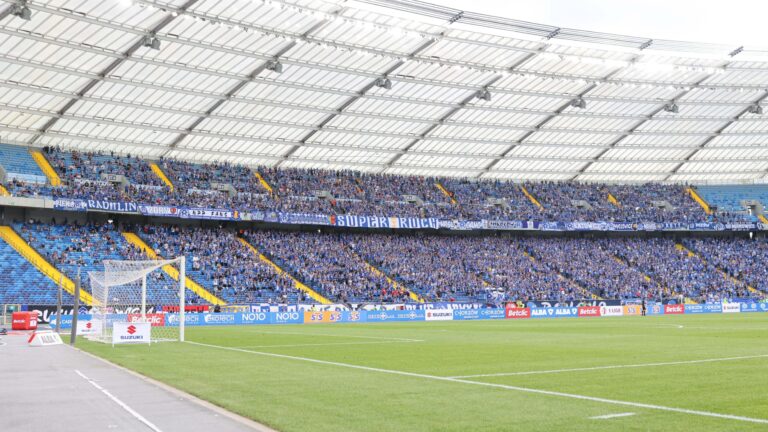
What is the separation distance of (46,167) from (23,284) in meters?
15.2

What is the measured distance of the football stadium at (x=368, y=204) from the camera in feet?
69.7

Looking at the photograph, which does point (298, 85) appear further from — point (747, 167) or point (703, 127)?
Result: point (747, 167)

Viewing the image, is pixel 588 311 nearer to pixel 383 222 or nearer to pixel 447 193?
pixel 383 222

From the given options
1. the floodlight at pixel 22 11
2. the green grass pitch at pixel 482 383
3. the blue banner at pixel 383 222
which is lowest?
the green grass pitch at pixel 482 383

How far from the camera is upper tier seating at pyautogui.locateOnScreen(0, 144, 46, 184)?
57750 millimetres

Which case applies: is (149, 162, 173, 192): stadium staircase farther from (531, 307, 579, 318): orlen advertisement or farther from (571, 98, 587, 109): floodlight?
(571, 98, 587, 109): floodlight

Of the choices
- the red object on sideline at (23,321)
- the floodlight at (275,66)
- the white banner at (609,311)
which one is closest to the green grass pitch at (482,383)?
the red object on sideline at (23,321)

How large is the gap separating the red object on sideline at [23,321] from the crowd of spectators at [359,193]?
49.9ft

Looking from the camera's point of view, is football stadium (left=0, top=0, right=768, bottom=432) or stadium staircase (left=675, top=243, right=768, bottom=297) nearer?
football stadium (left=0, top=0, right=768, bottom=432)

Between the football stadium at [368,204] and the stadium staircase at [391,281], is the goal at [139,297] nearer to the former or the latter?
the football stadium at [368,204]

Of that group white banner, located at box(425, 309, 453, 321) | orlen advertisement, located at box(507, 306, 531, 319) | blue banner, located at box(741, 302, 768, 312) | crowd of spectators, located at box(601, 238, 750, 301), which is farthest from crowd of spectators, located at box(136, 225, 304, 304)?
blue banner, located at box(741, 302, 768, 312)

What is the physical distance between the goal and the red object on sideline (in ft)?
12.5

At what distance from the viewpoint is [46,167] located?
5988cm

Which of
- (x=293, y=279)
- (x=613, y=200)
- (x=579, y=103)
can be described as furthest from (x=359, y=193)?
(x=613, y=200)
